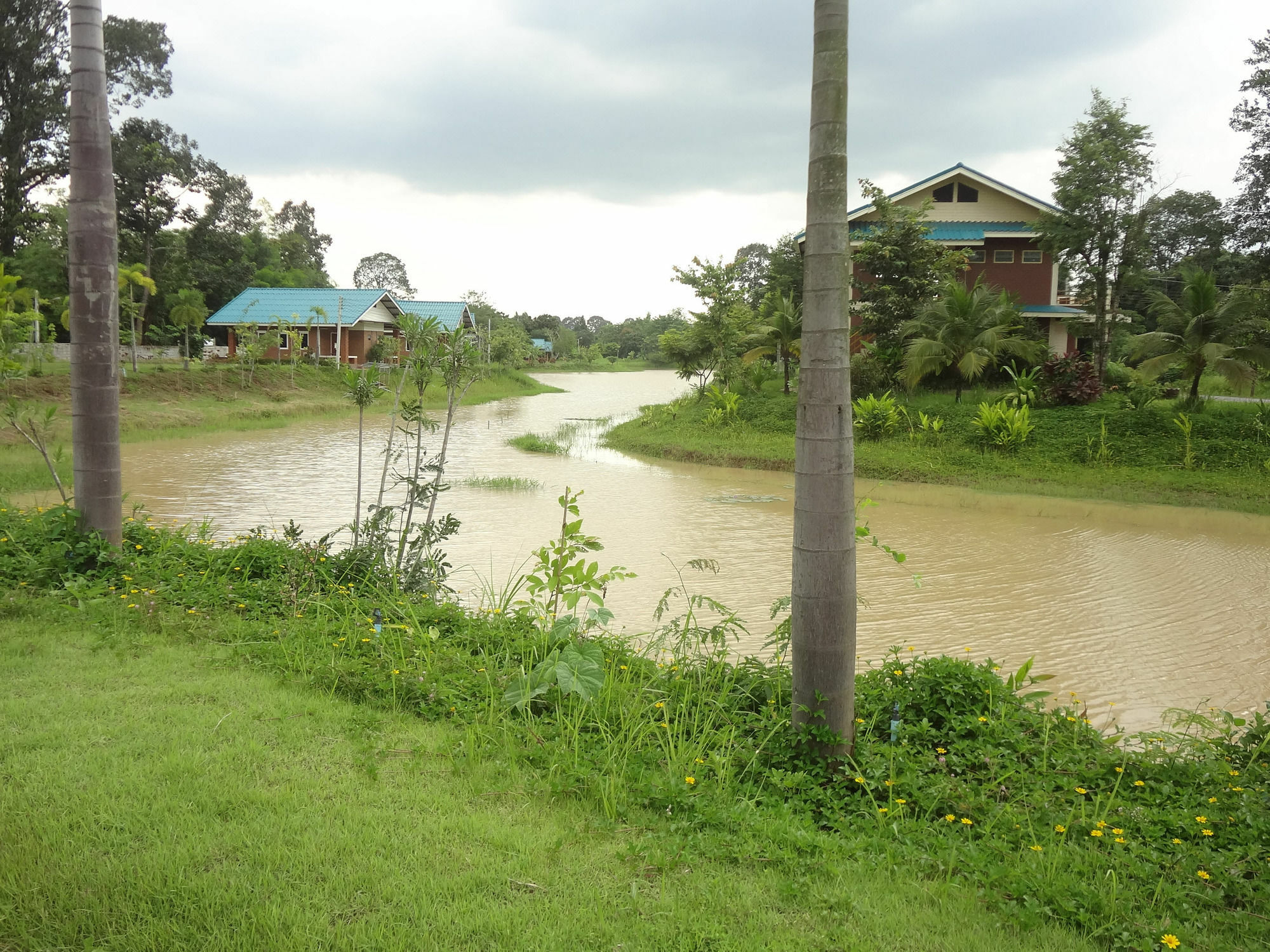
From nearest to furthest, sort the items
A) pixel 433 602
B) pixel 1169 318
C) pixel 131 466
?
pixel 433 602
pixel 131 466
pixel 1169 318

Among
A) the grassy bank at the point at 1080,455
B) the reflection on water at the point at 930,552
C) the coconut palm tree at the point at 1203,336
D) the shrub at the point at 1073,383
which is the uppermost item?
the coconut palm tree at the point at 1203,336

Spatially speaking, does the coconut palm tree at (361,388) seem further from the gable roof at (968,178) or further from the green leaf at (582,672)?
the gable roof at (968,178)

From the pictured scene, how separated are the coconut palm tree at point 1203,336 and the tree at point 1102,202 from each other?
125 inches

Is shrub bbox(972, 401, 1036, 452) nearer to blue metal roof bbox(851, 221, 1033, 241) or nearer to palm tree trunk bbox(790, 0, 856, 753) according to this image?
blue metal roof bbox(851, 221, 1033, 241)

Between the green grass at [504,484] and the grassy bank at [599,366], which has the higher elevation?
the grassy bank at [599,366]

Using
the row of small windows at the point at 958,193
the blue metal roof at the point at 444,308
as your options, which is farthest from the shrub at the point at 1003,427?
the blue metal roof at the point at 444,308

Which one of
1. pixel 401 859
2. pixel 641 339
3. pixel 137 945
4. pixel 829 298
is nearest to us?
pixel 137 945

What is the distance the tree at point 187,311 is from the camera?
30703 mm

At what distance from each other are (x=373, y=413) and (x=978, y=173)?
19639mm

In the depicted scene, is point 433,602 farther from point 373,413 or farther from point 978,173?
point 373,413

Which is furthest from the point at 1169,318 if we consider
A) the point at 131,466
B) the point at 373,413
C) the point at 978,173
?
the point at 373,413

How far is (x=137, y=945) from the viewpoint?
2168mm

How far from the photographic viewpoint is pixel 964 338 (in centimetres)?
1778

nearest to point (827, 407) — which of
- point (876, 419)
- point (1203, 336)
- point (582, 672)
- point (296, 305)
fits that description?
point (582, 672)
